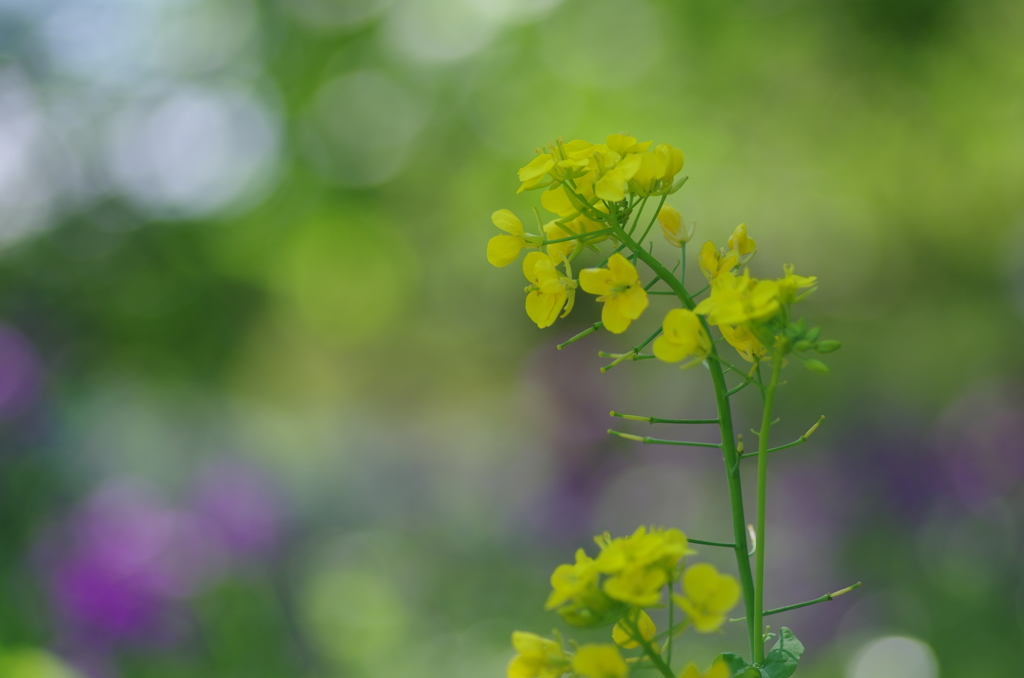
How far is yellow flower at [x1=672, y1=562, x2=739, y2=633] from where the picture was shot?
0.28m

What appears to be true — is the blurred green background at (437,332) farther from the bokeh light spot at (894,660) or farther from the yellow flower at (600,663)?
the yellow flower at (600,663)

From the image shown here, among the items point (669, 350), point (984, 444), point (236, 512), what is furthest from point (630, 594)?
point (984, 444)

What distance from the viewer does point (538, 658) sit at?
1.04 ft

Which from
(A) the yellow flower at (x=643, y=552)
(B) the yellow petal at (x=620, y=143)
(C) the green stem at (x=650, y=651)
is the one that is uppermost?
(B) the yellow petal at (x=620, y=143)

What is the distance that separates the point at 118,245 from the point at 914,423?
4.26 m

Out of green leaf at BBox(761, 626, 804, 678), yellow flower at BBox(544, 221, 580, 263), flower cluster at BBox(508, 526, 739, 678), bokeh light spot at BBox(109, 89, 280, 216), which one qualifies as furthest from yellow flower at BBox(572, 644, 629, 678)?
bokeh light spot at BBox(109, 89, 280, 216)

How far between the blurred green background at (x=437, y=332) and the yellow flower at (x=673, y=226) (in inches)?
54.5

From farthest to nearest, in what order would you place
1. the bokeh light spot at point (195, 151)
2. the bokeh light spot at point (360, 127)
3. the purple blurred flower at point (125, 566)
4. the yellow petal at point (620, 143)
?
the bokeh light spot at point (360, 127) → the bokeh light spot at point (195, 151) → the purple blurred flower at point (125, 566) → the yellow petal at point (620, 143)

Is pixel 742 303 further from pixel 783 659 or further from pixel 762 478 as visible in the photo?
pixel 783 659

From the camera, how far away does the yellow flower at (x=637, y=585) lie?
0.91 feet

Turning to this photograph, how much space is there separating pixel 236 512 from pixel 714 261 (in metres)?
1.97

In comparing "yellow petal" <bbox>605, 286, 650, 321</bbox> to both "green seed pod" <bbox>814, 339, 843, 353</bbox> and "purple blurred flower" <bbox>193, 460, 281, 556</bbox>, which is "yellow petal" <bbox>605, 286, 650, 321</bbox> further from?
"purple blurred flower" <bbox>193, 460, 281, 556</bbox>

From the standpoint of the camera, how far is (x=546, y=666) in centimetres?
32


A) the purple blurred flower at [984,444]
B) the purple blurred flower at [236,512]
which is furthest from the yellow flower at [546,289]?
the purple blurred flower at [984,444]
